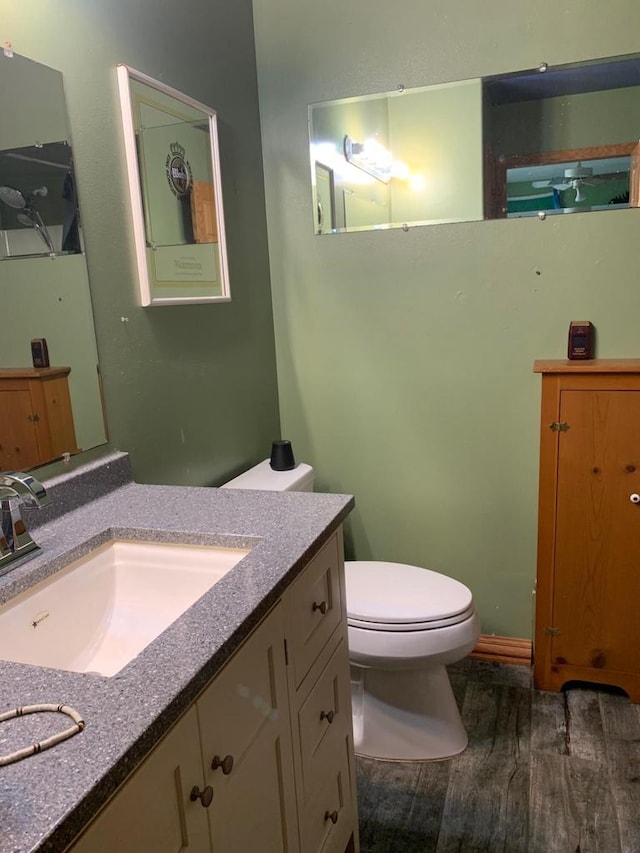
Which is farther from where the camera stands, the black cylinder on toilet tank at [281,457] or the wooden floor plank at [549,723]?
the black cylinder on toilet tank at [281,457]

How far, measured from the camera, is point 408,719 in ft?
6.24

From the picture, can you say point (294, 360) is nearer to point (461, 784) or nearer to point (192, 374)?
point (192, 374)

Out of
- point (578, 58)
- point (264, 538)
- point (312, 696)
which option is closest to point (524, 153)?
point (578, 58)

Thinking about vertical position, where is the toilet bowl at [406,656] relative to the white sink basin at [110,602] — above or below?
below

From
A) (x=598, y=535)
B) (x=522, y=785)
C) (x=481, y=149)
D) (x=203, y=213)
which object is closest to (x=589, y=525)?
(x=598, y=535)

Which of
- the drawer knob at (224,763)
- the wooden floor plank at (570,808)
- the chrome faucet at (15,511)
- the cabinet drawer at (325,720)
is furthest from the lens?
the wooden floor plank at (570,808)

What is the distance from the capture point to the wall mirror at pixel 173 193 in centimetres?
157

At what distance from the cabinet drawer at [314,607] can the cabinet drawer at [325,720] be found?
0.07 metres

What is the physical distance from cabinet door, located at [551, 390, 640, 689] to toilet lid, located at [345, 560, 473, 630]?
0.39 m

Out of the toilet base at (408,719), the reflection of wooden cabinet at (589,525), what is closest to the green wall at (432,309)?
the reflection of wooden cabinet at (589,525)

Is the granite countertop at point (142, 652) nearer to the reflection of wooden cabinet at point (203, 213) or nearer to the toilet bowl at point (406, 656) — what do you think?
the toilet bowl at point (406, 656)

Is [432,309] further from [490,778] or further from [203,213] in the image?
[490,778]

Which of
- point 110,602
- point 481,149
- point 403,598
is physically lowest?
point 403,598

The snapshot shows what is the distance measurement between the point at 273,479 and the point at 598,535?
1.00 meters
